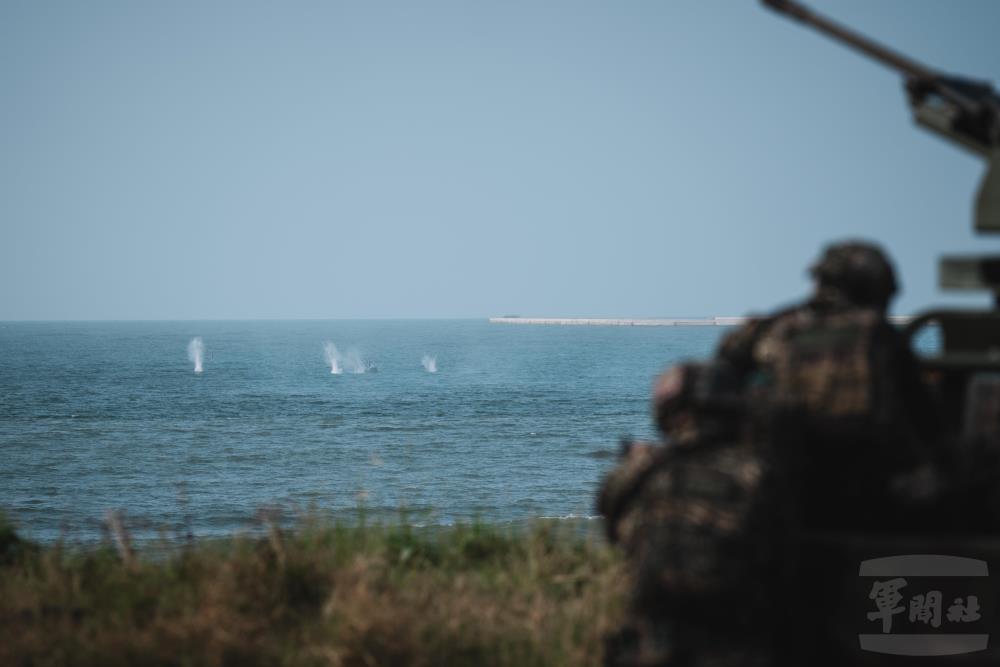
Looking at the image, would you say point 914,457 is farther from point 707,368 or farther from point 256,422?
point 256,422

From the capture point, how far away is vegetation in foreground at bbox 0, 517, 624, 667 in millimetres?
4637

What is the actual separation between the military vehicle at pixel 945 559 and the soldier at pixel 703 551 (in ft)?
1.23

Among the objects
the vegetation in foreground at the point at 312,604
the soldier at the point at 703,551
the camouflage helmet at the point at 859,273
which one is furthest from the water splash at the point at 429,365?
the soldier at the point at 703,551

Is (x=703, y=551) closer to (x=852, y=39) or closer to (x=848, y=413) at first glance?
(x=848, y=413)

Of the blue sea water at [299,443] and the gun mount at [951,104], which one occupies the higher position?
the gun mount at [951,104]

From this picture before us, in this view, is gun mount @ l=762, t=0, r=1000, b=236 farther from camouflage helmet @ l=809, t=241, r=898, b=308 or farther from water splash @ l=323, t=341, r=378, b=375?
water splash @ l=323, t=341, r=378, b=375

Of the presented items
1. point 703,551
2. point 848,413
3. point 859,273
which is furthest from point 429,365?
point 703,551

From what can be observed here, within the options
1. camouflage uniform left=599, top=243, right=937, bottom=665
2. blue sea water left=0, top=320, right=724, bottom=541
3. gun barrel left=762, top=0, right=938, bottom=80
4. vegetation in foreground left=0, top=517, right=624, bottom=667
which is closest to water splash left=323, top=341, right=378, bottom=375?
blue sea water left=0, top=320, right=724, bottom=541

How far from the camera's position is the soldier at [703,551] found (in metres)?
3.25

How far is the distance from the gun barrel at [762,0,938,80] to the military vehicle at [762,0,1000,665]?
631 mm

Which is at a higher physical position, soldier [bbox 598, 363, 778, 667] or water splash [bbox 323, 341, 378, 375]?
soldier [bbox 598, 363, 778, 667]

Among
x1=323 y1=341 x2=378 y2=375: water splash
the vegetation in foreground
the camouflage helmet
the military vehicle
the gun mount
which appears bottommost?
x1=323 y1=341 x2=378 y2=375: water splash

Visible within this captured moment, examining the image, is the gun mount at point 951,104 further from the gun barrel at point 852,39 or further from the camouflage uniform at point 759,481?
the camouflage uniform at point 759,481

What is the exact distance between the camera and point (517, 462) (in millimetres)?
38500
